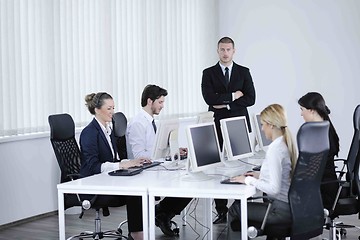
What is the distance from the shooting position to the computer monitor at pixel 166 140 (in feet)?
17.9

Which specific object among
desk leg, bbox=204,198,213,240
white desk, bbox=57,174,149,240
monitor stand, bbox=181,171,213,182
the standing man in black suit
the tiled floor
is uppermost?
the standing man in black suit

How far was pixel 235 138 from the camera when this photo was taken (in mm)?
5273

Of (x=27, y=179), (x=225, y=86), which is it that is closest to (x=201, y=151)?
(x=225, y=86)

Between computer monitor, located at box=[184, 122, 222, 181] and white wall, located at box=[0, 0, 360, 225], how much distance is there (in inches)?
183

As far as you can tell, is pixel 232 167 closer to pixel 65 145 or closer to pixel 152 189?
pixel 152 189

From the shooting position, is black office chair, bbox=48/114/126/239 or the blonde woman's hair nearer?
the blonde woman's hair

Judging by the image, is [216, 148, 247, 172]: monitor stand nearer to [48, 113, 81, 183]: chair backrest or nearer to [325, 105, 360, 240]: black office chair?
[325, 105, 360, 240]: black office chair

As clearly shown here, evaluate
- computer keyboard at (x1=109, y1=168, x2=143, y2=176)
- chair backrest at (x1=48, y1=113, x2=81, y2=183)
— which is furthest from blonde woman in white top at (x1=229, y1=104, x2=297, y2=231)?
chair backrest at (x1=48, y1=113, x2=81, y2=183)

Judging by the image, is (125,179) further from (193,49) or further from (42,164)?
(193,49)

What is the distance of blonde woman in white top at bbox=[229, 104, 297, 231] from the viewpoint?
14.1ft

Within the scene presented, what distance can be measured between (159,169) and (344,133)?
14.6 feet

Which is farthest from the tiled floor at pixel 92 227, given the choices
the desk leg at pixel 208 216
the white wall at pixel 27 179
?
the white wall at pixel 27 179

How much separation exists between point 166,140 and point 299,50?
14.6 feet

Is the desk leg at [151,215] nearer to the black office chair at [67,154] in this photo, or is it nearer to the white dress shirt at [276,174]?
the white dress shirt at [276,174]
